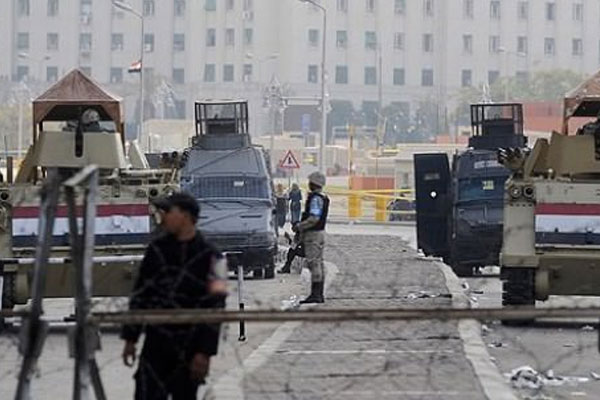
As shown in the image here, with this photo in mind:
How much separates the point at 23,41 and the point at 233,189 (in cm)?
7284

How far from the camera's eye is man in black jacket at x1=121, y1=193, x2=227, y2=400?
28.9 feet

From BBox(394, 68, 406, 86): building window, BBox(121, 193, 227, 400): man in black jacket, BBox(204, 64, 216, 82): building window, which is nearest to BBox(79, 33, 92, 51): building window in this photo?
BBox(204, 64, 216, 82): building window

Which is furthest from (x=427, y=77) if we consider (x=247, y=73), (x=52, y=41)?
(x=52, y=41)

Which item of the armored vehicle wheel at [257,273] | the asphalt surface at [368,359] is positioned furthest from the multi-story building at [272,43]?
the asphalt surface at [368,359]

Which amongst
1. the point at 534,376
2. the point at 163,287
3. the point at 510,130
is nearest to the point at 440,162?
the point at 510,130

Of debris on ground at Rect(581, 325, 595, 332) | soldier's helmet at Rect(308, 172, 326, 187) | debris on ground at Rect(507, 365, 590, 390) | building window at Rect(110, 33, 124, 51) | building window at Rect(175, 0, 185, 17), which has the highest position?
building window at Rect(175, 0, 185, 17)

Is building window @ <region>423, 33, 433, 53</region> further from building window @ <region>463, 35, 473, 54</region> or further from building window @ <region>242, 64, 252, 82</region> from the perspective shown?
building window @ <region>242, 64, 252, 82</region>

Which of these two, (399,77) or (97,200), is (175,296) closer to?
(97,200)

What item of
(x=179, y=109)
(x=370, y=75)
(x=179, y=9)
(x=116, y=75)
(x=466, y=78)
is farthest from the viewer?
(x=466, y=78)

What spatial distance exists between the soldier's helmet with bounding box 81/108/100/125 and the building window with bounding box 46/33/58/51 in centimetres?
7587

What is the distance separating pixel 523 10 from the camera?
101m

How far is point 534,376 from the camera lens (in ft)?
45.0

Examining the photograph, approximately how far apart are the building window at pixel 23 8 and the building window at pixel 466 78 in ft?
85.8

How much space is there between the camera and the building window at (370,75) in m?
102
